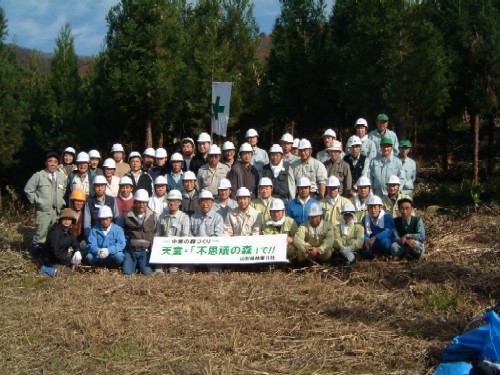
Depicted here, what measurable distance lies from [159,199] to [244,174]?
4.40 ft

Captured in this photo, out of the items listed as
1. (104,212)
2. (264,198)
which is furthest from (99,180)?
(264,198)

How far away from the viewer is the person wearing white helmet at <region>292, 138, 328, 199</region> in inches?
400

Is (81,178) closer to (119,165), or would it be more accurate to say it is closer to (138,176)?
(119,165)

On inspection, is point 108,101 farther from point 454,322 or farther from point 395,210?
point 454,322

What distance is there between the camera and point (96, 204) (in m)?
10.3

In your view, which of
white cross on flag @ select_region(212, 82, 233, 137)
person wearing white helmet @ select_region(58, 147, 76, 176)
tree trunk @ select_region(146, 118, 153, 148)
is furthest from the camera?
tree trunk @ select_region(146, 118, 153, 148)

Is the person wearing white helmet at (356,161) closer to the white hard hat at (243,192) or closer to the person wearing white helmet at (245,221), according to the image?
the person wearing white helmet at (245,221)

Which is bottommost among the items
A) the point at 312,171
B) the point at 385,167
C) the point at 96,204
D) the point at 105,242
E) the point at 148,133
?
the point at 105,242

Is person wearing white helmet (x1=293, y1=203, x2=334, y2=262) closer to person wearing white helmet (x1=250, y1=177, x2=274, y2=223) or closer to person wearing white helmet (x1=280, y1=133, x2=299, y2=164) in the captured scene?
person wearing white helmet (x1=250, y1=177, x2=274, y2=223)

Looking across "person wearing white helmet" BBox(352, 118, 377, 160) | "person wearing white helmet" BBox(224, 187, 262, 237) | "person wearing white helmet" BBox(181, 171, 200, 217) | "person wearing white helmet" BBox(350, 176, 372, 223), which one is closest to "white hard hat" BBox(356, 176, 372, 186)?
"person wearing white helmet" BBox(350, 176, 372, 223)

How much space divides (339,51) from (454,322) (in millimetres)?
11868

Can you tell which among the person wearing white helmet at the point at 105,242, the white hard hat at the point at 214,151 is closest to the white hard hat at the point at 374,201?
the white hard hat at the point at 214,151

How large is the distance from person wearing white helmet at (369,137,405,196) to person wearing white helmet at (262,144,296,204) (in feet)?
4.21

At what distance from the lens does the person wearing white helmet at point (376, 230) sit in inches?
367
